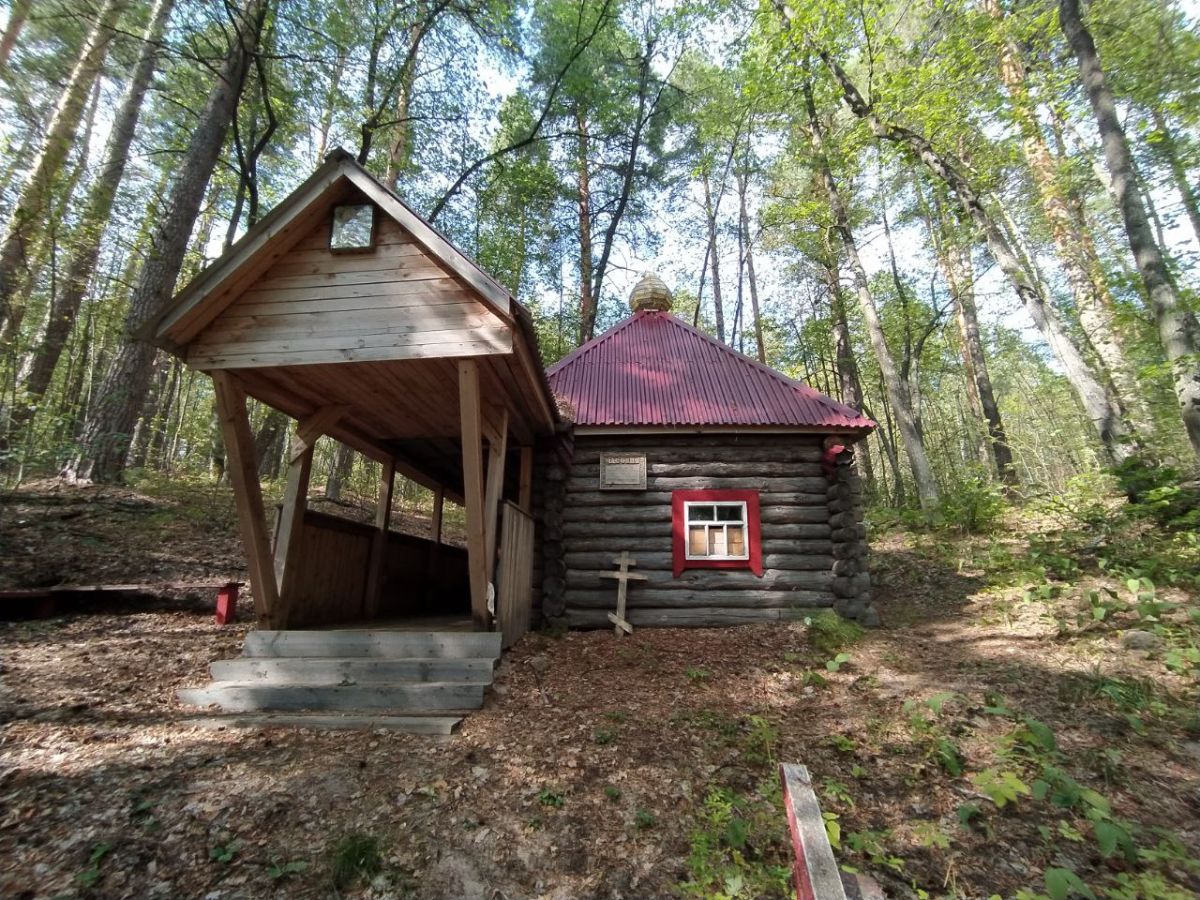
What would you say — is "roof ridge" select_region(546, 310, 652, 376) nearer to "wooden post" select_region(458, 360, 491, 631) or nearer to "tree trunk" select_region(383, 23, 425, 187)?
A: "wooden post" select_region(458, 360, 491, 631)

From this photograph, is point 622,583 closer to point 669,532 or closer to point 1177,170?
point 669,532

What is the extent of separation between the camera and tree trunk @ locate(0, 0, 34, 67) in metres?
8.17

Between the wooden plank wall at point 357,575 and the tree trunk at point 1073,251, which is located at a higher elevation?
the tree trunk at point 1073,251

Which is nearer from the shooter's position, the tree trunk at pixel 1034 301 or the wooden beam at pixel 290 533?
the wooden beam at pixel 290 533

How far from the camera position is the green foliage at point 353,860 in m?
2.91

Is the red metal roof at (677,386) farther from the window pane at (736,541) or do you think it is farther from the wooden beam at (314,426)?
the wooden beam at (314,426)

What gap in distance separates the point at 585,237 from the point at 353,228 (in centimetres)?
1472

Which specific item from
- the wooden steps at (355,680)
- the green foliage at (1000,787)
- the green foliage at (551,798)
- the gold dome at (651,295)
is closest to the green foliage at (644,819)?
the green foliage at (551,798)

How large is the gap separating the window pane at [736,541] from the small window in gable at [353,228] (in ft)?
21.1

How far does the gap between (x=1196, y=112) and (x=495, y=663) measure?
590 inches

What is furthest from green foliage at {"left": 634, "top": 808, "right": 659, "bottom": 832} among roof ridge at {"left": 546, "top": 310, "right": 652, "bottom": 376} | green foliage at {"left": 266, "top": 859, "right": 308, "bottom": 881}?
roof ridge at {"left": 546, "top": 310, "right": 652, "bottom": 376}

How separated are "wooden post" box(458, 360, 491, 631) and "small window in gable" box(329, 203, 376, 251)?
1.75 m

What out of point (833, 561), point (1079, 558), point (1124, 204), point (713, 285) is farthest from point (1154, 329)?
point (713, 285)

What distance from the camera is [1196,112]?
375 inches
